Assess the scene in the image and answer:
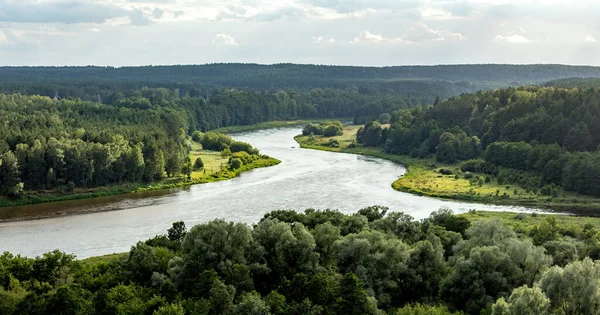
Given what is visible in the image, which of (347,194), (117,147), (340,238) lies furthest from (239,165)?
(340,238)

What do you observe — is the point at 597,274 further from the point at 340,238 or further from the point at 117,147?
the point at 117,147

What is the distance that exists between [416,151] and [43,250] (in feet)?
247

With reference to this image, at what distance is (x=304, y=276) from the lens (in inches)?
1455

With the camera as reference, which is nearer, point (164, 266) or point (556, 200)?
point (164, 266)

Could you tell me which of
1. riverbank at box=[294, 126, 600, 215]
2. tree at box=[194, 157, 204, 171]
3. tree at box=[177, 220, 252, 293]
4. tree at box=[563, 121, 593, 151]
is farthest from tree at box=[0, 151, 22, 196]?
tree at box=[563, 121, 593, 151]

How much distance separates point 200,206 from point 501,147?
47966 millimetres

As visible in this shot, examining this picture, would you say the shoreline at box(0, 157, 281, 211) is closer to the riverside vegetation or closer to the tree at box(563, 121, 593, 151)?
the riverside vegetation

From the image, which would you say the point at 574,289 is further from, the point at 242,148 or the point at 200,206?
the point at 242,148

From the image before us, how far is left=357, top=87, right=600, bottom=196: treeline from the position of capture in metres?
84.9

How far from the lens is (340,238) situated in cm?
4312

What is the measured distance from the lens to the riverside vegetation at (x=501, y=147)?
8069cm

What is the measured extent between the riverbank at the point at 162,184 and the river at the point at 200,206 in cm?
199

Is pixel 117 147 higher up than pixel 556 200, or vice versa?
pixel 117 147

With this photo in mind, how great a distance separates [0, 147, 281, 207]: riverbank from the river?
1.99 meters
